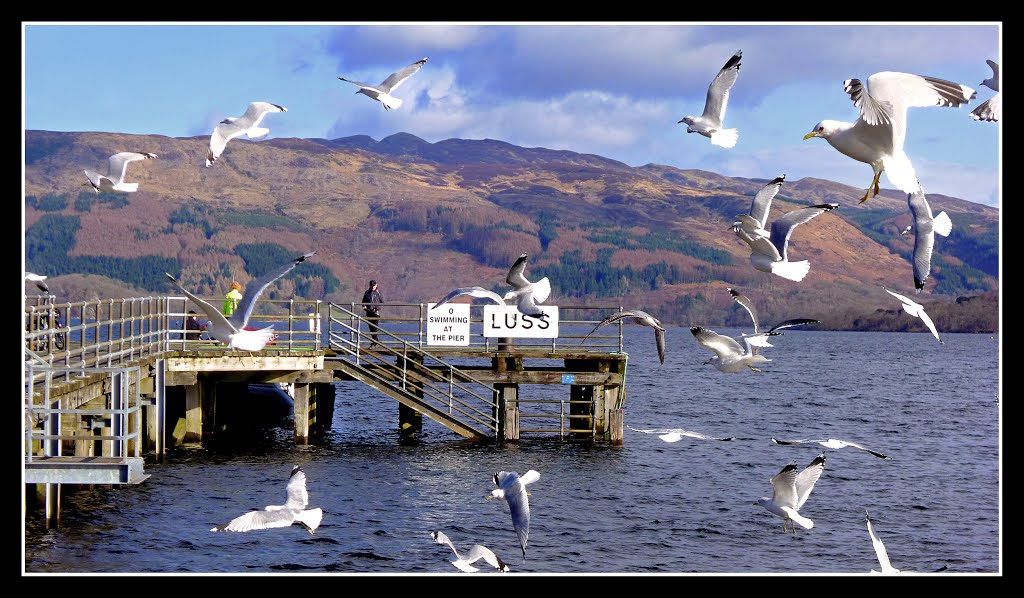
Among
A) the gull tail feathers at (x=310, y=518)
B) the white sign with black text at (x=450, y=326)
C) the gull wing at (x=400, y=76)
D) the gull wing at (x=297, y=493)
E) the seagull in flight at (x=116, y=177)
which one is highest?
the gull wing at (x=400, y=76)

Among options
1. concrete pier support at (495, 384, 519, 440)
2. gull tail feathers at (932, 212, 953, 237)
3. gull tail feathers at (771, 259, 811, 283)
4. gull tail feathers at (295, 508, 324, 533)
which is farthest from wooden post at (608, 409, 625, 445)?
gull tail feathers at (932, 212, 953, 237)

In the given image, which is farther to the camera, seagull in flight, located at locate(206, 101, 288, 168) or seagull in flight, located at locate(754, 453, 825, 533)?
seagull in flight, located at locate(754, 453, 825, 533)

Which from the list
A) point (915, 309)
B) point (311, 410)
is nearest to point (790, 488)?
point (915, 309)

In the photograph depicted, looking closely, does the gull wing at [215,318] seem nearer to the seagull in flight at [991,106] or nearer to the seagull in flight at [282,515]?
the seagull in flight at [282,515]

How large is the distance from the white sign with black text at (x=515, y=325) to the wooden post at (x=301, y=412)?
4.73 metres

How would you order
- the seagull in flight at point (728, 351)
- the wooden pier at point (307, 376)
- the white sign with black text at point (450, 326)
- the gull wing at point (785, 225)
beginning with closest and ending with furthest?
the gull wing at point (785, 225) → the seagull in flight at point (728, 351) → the wooden pier at point (307, 376) → the white sign with black text at point (450, 326)

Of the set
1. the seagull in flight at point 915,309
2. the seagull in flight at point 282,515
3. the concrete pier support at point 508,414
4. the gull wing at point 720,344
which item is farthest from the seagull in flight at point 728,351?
the concrete pier support at point 508,414

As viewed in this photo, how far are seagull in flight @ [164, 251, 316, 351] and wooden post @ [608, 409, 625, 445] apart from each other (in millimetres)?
19745

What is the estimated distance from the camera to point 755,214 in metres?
15.3

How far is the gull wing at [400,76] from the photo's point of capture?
17.0m

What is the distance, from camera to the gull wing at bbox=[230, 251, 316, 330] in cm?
1364

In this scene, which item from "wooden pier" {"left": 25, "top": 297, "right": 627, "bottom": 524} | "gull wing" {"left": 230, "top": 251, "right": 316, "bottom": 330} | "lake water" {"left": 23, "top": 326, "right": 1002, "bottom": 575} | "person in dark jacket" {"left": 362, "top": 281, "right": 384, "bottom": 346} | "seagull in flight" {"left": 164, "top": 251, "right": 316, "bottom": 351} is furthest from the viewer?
"person in dark jacket" {"left": 362, "top": 281, "right": 384, "bottom": 346}

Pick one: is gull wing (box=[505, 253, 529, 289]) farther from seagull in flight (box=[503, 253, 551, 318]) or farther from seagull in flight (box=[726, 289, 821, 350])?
seagull in flight (box=[726, 289, 821, 350])

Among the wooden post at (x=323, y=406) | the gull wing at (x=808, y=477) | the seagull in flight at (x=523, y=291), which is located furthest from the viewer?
the wooden post at (x=323, y=406)
